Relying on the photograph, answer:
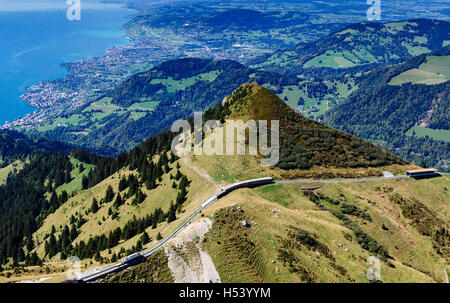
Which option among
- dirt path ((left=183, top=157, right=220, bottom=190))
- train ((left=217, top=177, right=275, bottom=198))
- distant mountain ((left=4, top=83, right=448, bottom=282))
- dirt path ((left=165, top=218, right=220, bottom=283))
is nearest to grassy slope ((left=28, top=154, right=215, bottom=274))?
distant mountain ((left=4, top=83, right=448, bottom=282))

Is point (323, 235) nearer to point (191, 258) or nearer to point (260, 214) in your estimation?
point (260, 214)

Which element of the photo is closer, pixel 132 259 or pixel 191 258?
pixel 132 259

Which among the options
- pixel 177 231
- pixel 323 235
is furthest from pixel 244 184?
pixel 177 231

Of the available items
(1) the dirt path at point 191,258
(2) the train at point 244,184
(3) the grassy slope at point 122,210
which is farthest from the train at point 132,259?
(2) the train at point 244,184

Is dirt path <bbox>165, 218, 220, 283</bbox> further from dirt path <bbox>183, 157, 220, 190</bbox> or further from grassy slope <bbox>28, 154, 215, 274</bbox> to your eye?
dirt path <bbox>183, 157, 220, 190</bbox>

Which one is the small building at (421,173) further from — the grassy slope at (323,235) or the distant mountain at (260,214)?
the grassy slope at (323,235)

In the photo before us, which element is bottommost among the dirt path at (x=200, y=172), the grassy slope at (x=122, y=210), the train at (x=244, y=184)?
the grassy slope at (x=122, y=210)

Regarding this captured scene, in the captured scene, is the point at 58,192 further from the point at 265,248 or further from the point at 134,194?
the point at 265,248

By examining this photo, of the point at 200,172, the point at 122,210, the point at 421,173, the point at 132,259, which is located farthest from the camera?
the point at 122,210

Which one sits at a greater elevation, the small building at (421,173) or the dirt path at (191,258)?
the dirt path at (191,258)

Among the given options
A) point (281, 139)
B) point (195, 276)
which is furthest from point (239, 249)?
point (281, 139)

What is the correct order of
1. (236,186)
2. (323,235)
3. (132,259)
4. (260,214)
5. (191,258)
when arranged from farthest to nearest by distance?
(236,186), (323,235), (260,214), (191,258), (132,259)
